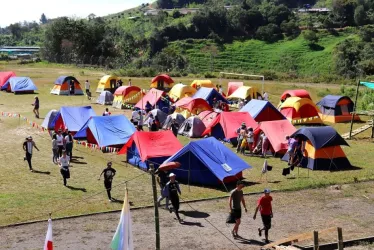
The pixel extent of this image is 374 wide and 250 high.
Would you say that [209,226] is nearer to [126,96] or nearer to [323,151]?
[323,151]

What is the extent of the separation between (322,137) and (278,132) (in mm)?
2930

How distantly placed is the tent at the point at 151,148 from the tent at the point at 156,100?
Answer: 1319 cm

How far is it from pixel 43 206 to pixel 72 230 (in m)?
2.26

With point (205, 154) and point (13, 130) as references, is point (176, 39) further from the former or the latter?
point (205, 154)

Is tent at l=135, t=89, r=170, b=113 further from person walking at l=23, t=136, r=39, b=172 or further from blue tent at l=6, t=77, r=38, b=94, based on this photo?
person walking at l=23, t=136, r=39, b=172

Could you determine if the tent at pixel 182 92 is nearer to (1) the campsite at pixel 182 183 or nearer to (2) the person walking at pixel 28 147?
(1) the campsite at pixel 182 183

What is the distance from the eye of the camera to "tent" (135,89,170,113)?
3494 cm

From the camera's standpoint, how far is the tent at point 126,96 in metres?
38.2

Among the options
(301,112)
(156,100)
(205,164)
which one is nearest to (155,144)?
Answer: (205,164)

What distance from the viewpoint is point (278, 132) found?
24.5m

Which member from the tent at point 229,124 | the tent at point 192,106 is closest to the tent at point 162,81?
the tent at point 192,106

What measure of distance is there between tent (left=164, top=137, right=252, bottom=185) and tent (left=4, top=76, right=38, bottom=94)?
28.4 metres

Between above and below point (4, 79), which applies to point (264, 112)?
below

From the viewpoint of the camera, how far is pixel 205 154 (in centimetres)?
1914
